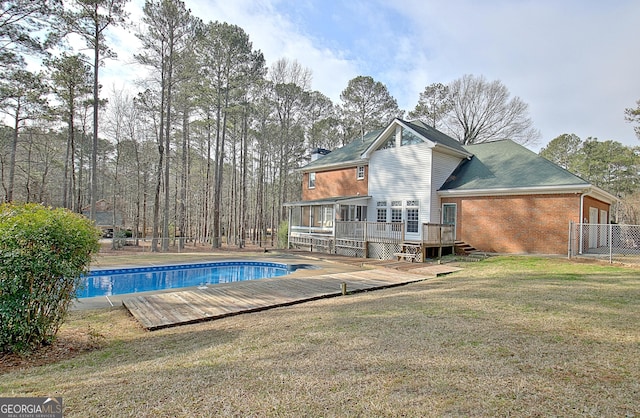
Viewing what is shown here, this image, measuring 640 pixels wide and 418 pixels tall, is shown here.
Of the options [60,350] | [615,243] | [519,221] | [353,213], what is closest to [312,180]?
[353,213]

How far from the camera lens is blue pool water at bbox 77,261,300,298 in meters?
11.6

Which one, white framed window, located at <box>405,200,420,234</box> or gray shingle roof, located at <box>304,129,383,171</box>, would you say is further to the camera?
gray shingle roof, located at <box>304,129,383,171</box>

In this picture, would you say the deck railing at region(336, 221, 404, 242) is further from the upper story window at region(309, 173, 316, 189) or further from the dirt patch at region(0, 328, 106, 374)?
the dirt patch at region(0, 328, 106, 374)

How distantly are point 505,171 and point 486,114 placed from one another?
1732 centimetres

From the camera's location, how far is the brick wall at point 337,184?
2114cm

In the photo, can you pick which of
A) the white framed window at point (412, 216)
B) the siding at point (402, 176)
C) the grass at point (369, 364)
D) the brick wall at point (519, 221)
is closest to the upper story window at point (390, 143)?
the siding at point (402, 176)

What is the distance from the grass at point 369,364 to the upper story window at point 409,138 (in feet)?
41.2

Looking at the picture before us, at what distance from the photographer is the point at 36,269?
444cm

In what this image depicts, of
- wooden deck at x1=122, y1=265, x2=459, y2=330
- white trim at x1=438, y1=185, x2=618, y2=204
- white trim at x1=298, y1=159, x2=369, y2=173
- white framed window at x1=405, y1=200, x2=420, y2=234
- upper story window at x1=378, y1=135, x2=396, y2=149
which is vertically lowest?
wooden deck at x1=122, y1=265, x2=459, y2=330

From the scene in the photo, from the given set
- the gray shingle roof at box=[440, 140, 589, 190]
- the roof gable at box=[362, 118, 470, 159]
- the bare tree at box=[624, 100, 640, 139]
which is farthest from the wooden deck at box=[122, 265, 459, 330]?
the bare tree at box=[624, 100, 640, 139]

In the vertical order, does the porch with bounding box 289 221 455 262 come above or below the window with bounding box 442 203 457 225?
below

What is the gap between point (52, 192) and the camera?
3669 cm

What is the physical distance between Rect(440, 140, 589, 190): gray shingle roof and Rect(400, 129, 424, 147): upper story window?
117 inches

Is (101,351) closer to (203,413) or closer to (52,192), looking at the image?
(203,413)
